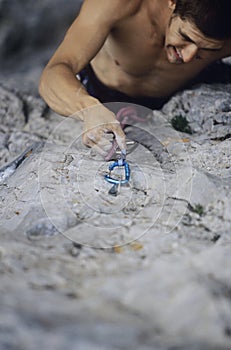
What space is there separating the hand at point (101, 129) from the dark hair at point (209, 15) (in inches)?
19.5

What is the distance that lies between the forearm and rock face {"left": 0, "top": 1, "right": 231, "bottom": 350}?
0.52 feet

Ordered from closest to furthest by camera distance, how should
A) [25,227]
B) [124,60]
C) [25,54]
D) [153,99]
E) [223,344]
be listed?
1. [223,344]
2. [25,227]
3. [124,60]
4. [153,99]
5. [25,54]

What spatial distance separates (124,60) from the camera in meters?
2.33

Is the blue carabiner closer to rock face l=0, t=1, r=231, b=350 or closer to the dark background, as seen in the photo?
rock face l=0, t=1, r=231, b=350

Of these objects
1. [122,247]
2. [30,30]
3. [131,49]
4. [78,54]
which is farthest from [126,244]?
[30,30]

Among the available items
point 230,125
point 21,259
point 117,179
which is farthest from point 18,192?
point 230,125

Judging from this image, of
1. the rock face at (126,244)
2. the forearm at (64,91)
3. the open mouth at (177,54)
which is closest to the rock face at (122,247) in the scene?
the rock face at (126,244)

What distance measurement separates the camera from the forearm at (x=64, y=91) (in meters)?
1.88

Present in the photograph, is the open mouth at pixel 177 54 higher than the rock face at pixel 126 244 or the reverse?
higher

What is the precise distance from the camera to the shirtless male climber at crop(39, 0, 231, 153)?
1849 mm

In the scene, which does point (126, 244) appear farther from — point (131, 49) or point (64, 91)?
point (131, 49)

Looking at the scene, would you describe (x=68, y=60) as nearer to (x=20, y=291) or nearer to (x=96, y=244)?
(x=96, y=244)

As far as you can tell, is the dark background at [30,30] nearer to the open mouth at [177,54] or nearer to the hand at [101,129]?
the open mouth at [177,54]

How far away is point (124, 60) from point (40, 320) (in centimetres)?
150
